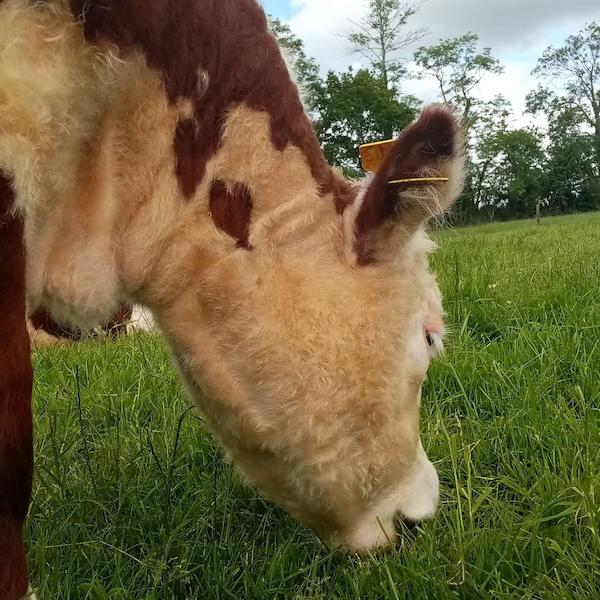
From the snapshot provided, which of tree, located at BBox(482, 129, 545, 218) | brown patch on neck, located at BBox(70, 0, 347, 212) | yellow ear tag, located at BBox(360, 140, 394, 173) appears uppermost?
brown patch on neck, located at BBox(70, 0, 347, 212)

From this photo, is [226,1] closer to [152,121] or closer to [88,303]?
[152,121]

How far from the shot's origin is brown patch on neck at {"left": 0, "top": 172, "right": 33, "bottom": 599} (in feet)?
4.95

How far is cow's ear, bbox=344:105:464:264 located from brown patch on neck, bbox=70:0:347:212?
20cm

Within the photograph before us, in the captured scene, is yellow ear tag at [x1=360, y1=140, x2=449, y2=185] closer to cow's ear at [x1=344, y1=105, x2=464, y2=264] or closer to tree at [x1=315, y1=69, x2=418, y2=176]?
cow's ear at [x1=344, y1=105, x2=464, y2=264]

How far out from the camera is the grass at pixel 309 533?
6.73ft

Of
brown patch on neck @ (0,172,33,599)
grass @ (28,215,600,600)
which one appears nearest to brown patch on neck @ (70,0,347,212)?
brown patch on neck @ (0,172,33,599)

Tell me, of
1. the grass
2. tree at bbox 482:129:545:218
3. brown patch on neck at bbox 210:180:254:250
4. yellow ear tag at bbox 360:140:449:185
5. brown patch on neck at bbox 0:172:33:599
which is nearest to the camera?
brown patch on neck at bbox 0:172:33:599

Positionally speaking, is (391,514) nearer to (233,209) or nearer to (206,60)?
(233,209)

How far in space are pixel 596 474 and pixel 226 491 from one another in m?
1.24

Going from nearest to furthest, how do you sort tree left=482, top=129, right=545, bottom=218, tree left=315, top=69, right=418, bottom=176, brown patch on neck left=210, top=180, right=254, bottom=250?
brown patch on neck left=210, top=180, right=254, bottom=250 → tree left=315, top=69, right=418, bottom=176 → tree left=482, top=129, right=545, bottom=218

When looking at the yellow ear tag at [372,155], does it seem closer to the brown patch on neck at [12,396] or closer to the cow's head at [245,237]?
the cow's head at [245,237]

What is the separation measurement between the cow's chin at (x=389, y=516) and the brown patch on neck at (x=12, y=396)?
103 centimetres

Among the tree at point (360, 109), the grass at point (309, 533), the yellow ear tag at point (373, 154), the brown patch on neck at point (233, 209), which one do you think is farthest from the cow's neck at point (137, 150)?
the tree at point (360, 109)

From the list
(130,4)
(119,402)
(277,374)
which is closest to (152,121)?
(130,4)
